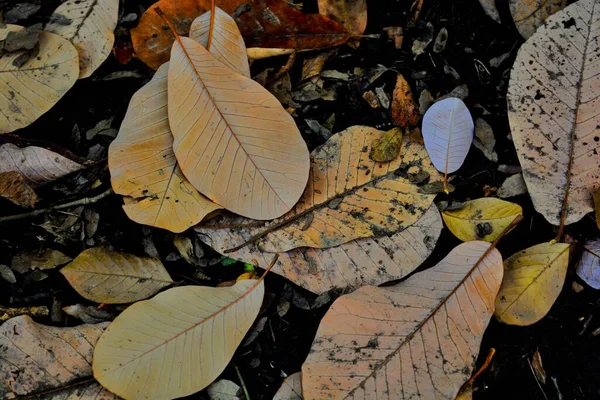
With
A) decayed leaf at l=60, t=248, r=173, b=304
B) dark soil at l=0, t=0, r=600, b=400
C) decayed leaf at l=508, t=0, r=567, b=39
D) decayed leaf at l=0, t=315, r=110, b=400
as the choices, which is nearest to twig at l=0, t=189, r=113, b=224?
dark soil at l=0, t=0, r=600, b=400

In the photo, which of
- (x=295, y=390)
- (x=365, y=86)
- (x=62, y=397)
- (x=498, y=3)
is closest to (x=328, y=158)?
(x=365, y=86)

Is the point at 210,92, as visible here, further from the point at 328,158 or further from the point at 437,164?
the point at 437,164

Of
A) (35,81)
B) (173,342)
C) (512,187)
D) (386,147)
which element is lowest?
(173,342)

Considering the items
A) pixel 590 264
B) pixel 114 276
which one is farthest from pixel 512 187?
pixel 114 276

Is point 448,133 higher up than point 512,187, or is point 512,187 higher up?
point 448,133

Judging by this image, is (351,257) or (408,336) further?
(351,257)

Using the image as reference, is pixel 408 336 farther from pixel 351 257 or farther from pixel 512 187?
pixel 512 187

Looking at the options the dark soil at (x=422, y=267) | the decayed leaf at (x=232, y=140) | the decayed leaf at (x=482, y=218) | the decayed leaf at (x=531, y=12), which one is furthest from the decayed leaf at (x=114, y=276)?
the decayed leaf at (x=531, y=12)
